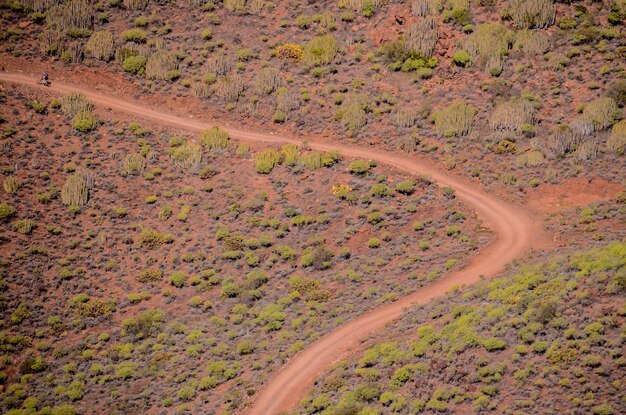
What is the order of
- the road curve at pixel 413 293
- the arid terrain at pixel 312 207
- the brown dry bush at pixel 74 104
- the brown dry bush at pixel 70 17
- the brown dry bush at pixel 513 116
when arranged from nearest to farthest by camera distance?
the arid terrain at pixel 312 207 < the road curve at pixel 413 293 < the brown dry bush at pixel 513 116 < the brown dry bush at pixel 74 104 < the brown dry bush at pixel 70 17

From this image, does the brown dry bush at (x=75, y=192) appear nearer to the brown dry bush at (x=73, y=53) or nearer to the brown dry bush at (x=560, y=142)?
the brown dry bush at (x=73, y=53)

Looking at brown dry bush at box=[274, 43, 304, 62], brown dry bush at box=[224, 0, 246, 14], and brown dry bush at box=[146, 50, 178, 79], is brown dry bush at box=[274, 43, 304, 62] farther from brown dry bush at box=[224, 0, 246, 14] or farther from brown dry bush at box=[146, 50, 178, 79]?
brown dry bush at box=[146, 50, 178, 79]

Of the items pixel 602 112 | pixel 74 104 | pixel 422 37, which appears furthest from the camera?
pixel 422 37

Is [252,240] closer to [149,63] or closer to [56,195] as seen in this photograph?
[56,195]

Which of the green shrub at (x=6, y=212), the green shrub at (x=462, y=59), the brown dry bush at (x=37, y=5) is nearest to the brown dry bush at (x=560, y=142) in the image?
the green shrub at (x=462, y=59)

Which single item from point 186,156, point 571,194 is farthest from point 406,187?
point 186,156

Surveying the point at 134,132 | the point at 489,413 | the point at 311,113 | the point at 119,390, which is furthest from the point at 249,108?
the point at 489,413

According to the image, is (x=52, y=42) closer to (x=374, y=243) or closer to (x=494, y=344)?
(x=374, y=243)
